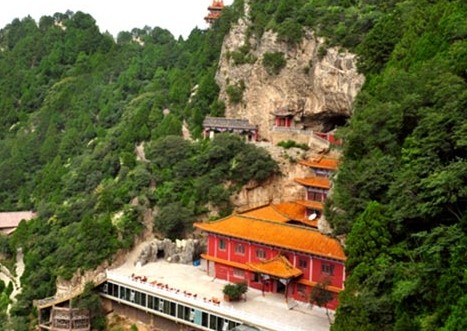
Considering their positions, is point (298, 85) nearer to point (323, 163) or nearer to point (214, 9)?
point (323, 163)

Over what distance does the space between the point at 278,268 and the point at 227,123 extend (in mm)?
14422

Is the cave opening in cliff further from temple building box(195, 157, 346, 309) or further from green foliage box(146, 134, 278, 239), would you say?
temple building box(195, 157, 346, 309)

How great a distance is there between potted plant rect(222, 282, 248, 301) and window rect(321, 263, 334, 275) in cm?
323

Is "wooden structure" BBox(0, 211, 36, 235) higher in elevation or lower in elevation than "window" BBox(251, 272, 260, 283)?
lower

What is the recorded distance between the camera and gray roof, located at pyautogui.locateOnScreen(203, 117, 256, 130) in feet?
131

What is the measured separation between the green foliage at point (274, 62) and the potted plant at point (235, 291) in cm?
1602

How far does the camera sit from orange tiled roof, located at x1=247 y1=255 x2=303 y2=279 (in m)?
27.3

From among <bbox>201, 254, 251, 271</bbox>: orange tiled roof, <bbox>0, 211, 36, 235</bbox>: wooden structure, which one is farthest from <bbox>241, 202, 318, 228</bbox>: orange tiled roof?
<bbox>0, 211, 36, 235</bbox>: wooden structure

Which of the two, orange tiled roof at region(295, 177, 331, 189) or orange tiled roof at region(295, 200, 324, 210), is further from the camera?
orange tiled roof at region(295, 177, 331, 189)

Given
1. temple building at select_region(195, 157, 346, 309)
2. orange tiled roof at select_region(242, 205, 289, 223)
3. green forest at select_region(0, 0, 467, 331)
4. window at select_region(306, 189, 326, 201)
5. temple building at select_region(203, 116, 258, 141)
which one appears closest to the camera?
green forest at select_region(0, 0, 467, 331)

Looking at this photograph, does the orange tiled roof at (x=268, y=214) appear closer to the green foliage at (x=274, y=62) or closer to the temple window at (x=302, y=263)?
the temple window at (x=302, y=263)

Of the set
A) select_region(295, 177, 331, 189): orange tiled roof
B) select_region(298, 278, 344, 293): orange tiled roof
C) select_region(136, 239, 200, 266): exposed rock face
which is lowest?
select_region(136, 239, 200, 266): exposed rock face

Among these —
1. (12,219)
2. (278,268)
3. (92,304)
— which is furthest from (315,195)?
(12,219)

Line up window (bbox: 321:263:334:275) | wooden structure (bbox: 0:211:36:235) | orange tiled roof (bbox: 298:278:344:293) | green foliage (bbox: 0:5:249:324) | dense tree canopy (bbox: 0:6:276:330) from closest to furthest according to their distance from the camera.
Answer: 1. orange tiled roof (bbox: 298:278:344:293)
2. window (bbox: 321:263:334:275)
3. green foliage (bbox: 0:5:249:324)
4. dense tree canopy (bbox: 0:6:276:330)
5. wooden structure (bbox: 0:211:36:235)
